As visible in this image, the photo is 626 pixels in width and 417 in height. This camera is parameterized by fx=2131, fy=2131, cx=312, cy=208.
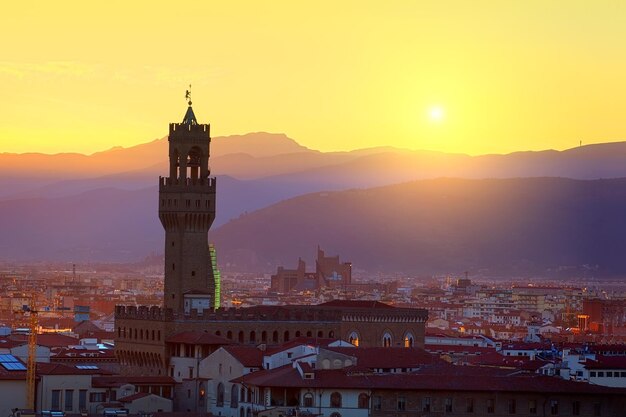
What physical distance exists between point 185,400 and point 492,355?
26.3m

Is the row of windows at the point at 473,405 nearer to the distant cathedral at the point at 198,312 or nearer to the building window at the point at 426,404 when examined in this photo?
the building window at the point at 426,404

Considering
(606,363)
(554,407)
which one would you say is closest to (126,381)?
(554,407)

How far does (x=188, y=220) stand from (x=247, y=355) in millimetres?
15938

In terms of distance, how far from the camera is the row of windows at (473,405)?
254 ft

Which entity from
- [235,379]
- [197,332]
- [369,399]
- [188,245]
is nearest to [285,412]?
[369,399]

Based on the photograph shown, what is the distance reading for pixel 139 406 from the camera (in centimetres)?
8138

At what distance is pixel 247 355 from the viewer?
285 ft

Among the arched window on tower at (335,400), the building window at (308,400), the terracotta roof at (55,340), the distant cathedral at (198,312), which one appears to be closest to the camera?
the building window at (308,400)

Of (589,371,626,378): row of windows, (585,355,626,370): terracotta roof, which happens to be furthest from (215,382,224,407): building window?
(585,355,626,370): terracotta roof

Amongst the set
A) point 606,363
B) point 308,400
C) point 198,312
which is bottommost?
point 308,400

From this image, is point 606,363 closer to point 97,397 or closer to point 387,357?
point 387,357

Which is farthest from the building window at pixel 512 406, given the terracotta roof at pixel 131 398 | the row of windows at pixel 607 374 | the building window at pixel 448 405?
the row of windows at pixel 607 374

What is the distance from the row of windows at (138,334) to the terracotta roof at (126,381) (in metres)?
4.96

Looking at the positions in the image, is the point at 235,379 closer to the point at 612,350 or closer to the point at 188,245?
the point at 188,245
